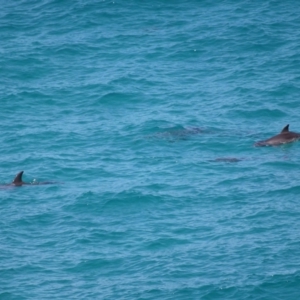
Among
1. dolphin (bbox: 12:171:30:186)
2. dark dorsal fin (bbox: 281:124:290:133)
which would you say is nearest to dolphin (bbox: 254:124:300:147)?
dark dorsal fin (bbox: 281:124:290:133)

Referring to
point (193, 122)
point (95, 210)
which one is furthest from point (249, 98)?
point (95, 210)

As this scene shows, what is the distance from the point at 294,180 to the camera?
1019 inches

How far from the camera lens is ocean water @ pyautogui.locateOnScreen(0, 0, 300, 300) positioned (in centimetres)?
2070

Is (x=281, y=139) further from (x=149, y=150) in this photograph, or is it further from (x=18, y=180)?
(x=18, y=180)

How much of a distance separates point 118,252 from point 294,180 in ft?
23.9

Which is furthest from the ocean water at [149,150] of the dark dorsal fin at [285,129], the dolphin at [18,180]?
the dark dorsal fin at [285,129]

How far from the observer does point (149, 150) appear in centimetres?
2989

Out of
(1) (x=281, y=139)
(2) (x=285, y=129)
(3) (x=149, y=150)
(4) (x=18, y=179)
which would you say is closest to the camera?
(4) (x=18, y=179)

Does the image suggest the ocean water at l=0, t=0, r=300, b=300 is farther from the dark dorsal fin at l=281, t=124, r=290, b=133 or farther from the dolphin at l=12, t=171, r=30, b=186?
the dark dorsal fin at l=281, t=124, r=290, b=133

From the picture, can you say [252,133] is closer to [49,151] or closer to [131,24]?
[49,151]

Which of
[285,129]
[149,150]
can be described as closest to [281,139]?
[285,129]

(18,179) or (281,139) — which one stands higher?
(18,179)

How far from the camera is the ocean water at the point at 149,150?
20703mm

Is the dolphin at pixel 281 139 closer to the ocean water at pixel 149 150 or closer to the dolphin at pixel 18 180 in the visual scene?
the ocean water at pixel 149 150
